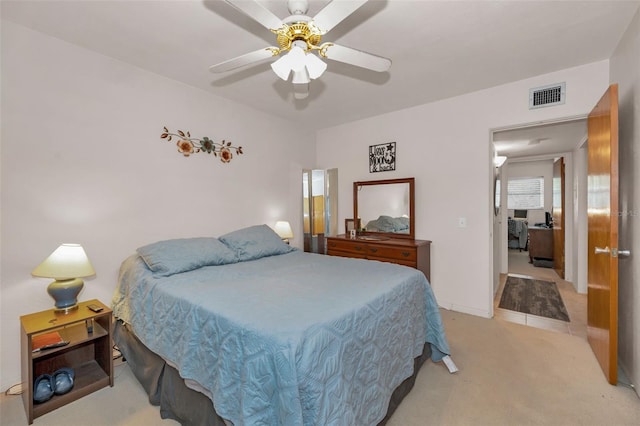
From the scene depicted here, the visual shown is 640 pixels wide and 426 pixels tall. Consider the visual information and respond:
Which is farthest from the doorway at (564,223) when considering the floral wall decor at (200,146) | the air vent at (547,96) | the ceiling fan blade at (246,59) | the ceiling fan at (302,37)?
the floral wall decor at (200,146)

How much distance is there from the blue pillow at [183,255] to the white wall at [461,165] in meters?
2.44

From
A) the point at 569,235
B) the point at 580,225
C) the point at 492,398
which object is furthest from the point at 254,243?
the point at 569,235

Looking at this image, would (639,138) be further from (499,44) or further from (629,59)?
(499,44)

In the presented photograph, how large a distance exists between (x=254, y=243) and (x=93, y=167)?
1494mm

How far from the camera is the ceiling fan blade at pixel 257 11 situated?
1301 millimetres

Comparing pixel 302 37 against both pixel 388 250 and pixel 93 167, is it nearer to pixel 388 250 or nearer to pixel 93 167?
pixel 93 167

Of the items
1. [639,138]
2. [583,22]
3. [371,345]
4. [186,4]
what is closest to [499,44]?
[583,22]

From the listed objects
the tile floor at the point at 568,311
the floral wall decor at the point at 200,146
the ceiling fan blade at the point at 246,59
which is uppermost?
the ceiling fan blade at the point at 246,59

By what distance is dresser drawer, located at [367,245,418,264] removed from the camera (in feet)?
10.7

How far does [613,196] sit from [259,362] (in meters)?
2.41

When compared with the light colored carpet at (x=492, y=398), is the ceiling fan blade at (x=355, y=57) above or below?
above

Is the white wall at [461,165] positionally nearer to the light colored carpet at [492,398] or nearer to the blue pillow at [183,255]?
the light colored carpet at [492,398]

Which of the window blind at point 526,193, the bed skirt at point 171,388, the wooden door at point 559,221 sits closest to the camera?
the bed skirt at point 171,388

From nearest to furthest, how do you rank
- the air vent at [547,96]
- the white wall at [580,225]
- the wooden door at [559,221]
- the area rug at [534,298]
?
the air vent at [547,96], the area rug at [534,298], the white wall at [580,225], the wooden door at [559,221]
